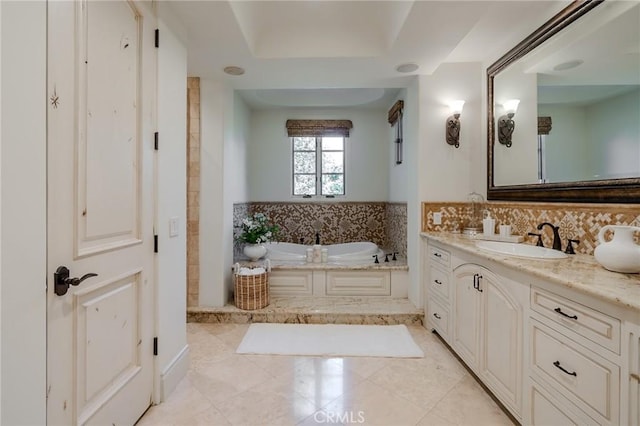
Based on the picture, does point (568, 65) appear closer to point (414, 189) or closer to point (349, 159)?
point (414, 189)

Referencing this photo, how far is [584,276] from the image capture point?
132 cm

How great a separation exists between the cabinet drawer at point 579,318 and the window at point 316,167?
370 centimetres

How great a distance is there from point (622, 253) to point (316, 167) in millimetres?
4013

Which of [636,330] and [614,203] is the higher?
[614,203]

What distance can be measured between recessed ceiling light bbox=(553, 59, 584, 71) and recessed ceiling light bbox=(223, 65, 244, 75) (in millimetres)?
A: 2450

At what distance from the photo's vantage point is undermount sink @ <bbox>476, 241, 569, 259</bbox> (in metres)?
1.85

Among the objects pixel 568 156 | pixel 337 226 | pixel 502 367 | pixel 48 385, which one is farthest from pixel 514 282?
pixel 337 226

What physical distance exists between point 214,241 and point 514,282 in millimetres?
2550

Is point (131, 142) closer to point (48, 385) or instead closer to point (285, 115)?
point (48, 385)

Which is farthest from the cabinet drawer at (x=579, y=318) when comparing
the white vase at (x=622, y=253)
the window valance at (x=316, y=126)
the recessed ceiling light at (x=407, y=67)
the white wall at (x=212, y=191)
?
the window valance at (x=316, y=126)

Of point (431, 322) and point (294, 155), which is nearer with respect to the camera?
point (431, 322)

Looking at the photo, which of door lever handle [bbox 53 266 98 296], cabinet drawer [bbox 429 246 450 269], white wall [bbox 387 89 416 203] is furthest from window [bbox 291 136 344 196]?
door lever handle [bbox 53 266 98 296]

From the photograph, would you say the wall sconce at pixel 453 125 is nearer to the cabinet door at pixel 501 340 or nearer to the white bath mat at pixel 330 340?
the cabinet door at pixel 501 340

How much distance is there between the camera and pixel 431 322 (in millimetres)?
2811
